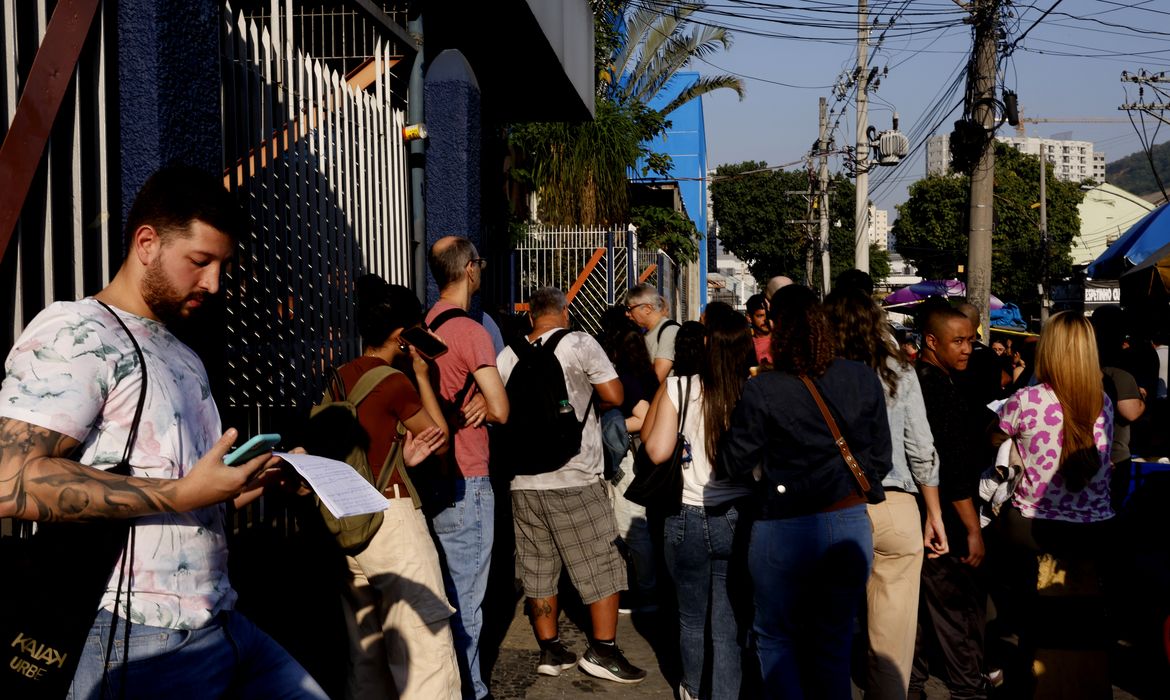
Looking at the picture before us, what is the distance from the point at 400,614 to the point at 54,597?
2090mm

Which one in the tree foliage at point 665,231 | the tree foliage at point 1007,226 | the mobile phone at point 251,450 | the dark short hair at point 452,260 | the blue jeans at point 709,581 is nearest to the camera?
the mobile phone at point 251,450

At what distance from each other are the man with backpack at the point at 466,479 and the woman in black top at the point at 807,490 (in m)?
1.22

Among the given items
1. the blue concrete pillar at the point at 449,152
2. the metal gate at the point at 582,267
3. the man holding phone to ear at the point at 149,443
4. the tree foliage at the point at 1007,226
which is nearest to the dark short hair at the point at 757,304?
the blue concrete pillar at the point at 449,152

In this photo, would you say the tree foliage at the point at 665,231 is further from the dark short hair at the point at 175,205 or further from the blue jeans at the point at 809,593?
the dark short hair at the point at 175,205

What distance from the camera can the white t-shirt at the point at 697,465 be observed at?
483 centimetres

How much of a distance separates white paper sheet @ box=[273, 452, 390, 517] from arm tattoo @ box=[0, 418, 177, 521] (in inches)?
14.6

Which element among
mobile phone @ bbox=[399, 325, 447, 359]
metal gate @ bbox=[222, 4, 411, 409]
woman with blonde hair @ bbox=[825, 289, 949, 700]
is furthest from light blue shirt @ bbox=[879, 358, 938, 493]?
metal gate @ bbox=[222, 4, 411, 409]

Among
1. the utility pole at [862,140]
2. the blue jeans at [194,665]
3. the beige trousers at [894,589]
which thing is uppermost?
the utility pole at [862,140]

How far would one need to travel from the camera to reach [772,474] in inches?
169

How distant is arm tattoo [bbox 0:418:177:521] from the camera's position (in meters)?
2.04

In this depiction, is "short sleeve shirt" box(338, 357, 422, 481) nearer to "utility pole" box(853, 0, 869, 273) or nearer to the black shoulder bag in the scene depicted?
the black shoulder bag

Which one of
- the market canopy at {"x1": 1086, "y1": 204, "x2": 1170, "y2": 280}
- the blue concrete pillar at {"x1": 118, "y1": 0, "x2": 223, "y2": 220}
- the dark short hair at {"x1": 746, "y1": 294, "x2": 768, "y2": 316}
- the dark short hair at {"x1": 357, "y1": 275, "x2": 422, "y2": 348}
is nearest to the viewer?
the blue concrete pillar at {"x1": 118, "y1": 0, "x2": 223, "y2": 220}

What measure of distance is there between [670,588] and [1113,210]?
81.2 meters

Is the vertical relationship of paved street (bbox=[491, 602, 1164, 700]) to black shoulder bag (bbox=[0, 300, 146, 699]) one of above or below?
below
